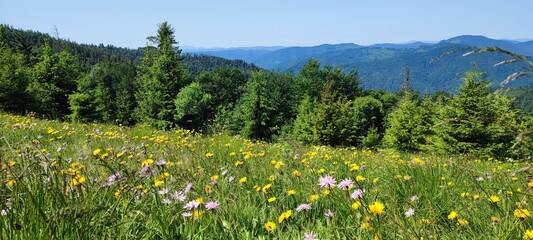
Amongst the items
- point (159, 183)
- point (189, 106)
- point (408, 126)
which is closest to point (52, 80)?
point (189, 106)

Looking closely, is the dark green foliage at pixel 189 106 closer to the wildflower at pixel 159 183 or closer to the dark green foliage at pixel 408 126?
the dark green foliage at pixel 408 126

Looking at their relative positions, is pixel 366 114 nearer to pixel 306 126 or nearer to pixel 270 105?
pixel 270 105

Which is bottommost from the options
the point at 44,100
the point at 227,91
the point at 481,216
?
the point at 227,91

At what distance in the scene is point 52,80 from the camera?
117 ft

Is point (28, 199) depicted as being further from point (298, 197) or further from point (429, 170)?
point (429, 170)

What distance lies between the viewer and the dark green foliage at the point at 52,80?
3466 cm

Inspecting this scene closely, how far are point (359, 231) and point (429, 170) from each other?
6.93 feet

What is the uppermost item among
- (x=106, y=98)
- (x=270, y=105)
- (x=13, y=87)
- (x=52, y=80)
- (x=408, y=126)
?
(x=13, y=87)

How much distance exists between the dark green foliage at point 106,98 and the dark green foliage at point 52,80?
1533mm

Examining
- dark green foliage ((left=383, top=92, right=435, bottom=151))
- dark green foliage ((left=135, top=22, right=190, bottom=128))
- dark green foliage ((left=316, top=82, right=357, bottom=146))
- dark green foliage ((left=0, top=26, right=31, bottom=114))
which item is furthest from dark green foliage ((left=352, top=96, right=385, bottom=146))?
dark green foliage ((left=0, top=26, right=31, bottom=114))

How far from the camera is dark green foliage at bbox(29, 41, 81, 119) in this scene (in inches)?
1364

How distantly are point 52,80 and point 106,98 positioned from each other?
20609 millimetres

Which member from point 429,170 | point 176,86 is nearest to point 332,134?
point 176,86

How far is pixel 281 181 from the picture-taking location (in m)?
3.32
